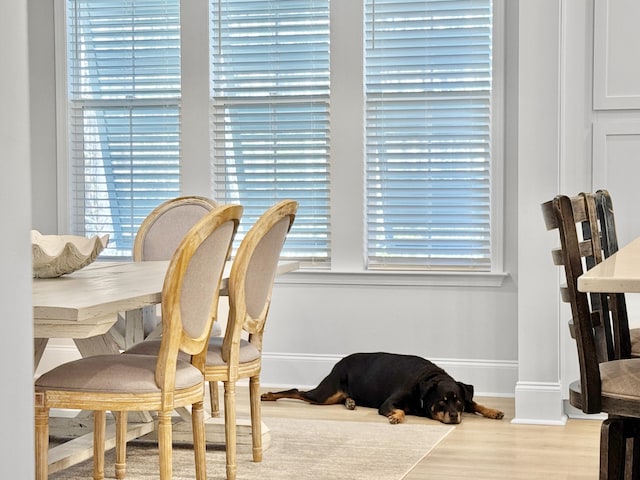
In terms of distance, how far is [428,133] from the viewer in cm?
507

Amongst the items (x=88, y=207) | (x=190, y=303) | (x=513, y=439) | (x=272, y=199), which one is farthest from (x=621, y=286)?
(x=88, y=207)

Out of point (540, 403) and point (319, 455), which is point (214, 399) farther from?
point (540, 403)

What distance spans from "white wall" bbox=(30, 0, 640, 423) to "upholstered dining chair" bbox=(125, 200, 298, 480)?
1351 mm

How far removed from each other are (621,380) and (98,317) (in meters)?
1.35

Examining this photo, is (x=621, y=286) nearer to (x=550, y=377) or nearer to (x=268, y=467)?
(x=268, y=467)

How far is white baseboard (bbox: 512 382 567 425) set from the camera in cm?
431

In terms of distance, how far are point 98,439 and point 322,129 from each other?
244cm

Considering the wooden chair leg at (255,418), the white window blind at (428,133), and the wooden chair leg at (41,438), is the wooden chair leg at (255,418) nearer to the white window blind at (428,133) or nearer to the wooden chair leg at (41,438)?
the wooden chair leg at (41,438)

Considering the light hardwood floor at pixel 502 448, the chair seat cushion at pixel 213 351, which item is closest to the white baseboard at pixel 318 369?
the light hardwood floor at pixel 502 448

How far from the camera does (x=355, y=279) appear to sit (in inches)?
203

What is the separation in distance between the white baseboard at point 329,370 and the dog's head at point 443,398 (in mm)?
566

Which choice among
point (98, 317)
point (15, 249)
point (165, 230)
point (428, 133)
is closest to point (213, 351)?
point (98, 317)

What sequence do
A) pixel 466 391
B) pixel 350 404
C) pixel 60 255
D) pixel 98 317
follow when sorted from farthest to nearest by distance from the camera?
1. pixel 350 404
2. pixel 466 391
3. pixel 60 255
4. pixel 98 317

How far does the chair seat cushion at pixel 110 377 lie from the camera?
277 cm
